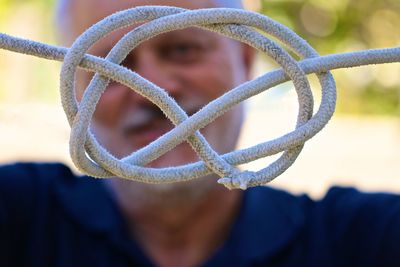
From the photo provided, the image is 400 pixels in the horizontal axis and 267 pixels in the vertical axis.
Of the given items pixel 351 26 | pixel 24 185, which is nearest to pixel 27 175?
pixel 24 185

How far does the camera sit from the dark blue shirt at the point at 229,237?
39.4 inches

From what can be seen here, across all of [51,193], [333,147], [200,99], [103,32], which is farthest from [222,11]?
[333,147]

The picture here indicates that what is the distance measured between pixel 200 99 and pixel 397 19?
3396 mm

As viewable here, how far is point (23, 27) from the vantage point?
16.4ft

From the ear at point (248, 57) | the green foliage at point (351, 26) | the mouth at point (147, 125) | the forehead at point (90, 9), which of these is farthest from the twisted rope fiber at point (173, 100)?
the green foliage at point (351, 26)

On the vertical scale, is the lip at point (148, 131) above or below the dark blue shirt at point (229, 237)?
above

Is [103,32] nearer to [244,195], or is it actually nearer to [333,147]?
[244,195]

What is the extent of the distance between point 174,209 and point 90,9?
0.31m

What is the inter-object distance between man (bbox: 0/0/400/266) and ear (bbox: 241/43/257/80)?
0.07m

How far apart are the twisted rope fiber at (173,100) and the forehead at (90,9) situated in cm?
47

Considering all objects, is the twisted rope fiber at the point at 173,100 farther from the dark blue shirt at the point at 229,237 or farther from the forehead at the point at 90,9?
the dark blue shirt at the point at 229,237

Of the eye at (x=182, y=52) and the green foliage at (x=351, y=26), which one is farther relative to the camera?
the green foliage at (x=351, y=26)

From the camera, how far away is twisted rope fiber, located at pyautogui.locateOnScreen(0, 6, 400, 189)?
1.22 feet

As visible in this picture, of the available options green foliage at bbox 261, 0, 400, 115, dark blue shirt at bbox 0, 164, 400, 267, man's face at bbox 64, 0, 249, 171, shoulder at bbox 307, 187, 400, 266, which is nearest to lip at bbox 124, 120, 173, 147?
man's face at bbox 64, 0, 249, 171
